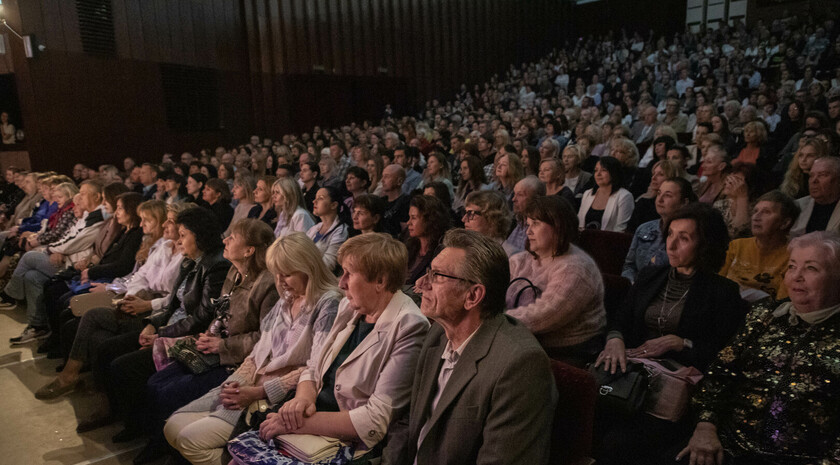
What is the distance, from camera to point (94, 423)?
2951 millimetres

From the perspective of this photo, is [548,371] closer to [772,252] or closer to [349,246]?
[349,246]

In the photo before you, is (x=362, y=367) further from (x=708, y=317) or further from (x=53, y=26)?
(x=53, y=26)

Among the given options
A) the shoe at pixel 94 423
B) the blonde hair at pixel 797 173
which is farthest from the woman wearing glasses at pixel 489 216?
the shoe at pixel 94 423

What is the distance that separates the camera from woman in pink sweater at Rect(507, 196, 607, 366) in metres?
2.05

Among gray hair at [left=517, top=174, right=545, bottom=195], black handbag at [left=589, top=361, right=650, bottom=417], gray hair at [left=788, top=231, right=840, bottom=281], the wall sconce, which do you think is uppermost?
the wall sconce

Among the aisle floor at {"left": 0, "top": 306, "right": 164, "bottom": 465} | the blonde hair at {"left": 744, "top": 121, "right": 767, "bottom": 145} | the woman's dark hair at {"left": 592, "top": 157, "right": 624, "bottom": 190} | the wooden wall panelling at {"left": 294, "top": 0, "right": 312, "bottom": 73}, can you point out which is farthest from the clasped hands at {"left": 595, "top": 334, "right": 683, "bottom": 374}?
the wooden wall panelling at {"left": 294, "top": 0, "right": 312, "bottom": 73}

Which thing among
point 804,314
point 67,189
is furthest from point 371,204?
point 67,189

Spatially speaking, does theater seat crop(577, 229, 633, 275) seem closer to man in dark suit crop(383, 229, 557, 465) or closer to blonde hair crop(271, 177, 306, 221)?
man in dark suit crop(383, 229, 557, 465)

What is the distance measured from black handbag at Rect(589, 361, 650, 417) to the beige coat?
0.61 metres

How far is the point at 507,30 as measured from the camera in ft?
57.4

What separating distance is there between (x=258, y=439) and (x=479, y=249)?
3.57ft

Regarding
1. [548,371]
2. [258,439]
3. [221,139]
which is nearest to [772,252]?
[548,371]

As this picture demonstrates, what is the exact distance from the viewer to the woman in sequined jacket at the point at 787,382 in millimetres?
1500

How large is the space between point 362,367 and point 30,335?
12.6ft
